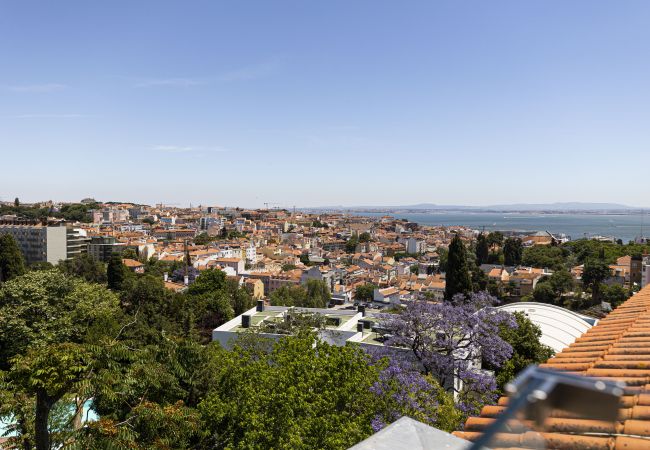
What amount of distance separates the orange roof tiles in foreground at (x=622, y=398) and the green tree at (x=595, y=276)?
42.4 m

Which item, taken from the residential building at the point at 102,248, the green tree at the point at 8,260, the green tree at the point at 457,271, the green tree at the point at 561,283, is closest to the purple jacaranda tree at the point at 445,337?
the green tree at the point at 457,271

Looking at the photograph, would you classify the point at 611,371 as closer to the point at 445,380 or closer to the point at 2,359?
the point at 445,380

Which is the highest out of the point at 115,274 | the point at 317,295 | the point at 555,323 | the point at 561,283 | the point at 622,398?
the point at 622,398

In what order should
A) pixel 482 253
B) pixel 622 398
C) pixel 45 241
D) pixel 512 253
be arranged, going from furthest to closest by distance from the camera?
1. pixel 482 253
2. pixel 512 253
3. pixel 45 241
4. pixel 622 398

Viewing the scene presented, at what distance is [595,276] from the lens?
140ft

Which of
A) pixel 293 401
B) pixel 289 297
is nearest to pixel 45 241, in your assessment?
pixel 289 297

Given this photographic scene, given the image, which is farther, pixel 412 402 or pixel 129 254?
pixel 129 254

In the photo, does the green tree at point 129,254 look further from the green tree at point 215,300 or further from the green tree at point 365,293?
the green tree at point 215,300

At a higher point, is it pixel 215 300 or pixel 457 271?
pixel 457 271

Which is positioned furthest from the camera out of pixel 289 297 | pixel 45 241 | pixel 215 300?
pixel 45 241

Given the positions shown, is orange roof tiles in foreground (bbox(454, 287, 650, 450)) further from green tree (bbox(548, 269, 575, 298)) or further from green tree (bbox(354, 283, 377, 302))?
green tree (bbox(548, 269, 575, 298))

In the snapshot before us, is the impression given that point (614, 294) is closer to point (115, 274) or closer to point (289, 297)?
point (289, 297)

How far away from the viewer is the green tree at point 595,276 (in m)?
42.4

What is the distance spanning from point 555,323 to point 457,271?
10606 millimetres
